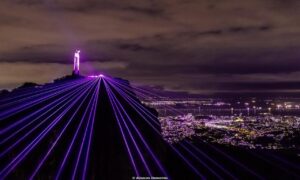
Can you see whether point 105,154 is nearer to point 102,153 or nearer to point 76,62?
point 102,153

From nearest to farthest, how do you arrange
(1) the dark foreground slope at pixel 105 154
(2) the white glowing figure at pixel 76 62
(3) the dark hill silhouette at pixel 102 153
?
1. (3) the dark hill silhouette at pixel 102 153
2. (1) the dark foreground slope at pixel 105 154
3. (2) the white glowing figure at pixel 76 62

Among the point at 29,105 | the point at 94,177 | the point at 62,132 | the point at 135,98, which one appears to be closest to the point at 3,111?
the point at 29,105

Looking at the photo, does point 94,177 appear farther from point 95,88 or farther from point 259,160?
point 95,88

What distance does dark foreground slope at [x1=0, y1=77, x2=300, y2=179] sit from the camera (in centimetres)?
1537

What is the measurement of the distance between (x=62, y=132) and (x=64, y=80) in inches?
513

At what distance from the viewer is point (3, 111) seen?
62.4ft

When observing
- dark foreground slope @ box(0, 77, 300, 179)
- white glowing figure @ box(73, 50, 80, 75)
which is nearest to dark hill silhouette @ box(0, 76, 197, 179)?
dark foreground slope @ box(0, 77, 300, 179)

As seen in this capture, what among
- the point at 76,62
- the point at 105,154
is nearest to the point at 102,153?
the point at 105,154

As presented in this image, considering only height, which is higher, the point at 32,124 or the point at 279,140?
the point at 32,124

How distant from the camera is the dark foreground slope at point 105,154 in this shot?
50.4ft

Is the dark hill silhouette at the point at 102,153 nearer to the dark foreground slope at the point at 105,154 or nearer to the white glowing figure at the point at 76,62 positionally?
the dark foreground slope at the point at 105,154

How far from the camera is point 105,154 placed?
17.2 meters

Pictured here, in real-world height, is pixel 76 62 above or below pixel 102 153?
above

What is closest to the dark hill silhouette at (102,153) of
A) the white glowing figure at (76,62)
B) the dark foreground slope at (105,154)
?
the dark foreground slope at (105,154)
